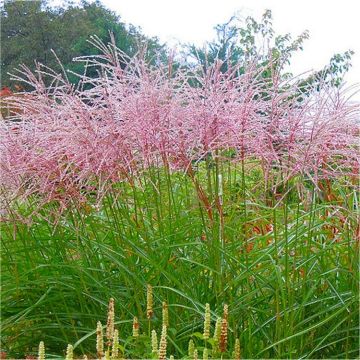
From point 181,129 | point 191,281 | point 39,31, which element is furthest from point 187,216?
point 39,31

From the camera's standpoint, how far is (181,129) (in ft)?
7.14

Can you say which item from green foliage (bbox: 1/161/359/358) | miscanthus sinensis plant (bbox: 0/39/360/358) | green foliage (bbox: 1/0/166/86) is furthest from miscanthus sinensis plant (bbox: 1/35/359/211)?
green foliage (bbox: 1/0/166/86)

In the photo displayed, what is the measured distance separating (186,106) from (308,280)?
740mm

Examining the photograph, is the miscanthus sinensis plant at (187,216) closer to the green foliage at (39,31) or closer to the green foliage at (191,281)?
the green foliage at (191,281)

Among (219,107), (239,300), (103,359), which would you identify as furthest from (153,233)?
(103,359)

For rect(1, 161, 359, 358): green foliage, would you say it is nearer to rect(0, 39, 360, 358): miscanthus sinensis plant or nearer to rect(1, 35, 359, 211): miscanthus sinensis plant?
rect(0, 39, 360, 358): miscanthus sinensis plant

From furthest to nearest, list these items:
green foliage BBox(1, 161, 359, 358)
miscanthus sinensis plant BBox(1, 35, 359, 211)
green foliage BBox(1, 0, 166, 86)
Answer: green foliage BBox(1, 0, 166, 86), green foliage BBox(1, 161, 359, 358), miscanthus sinensis plant BBox(1, 35, 359, 211)

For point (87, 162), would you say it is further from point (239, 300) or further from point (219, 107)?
point (239, 300)

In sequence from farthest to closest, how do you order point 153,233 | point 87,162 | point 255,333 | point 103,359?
point 153,233, point 255,333, point 87,162, point 103,359

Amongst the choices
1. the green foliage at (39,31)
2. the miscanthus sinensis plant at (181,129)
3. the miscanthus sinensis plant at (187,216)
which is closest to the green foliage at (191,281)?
the miscanthus sinensis plant at (187,216)

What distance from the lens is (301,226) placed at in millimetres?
2617

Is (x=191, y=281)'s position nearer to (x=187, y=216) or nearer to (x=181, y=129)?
(x=187, y=216)

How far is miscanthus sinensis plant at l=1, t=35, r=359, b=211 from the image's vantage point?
6.97 ft

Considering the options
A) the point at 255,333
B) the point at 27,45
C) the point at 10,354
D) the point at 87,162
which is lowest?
the point at 10,354
